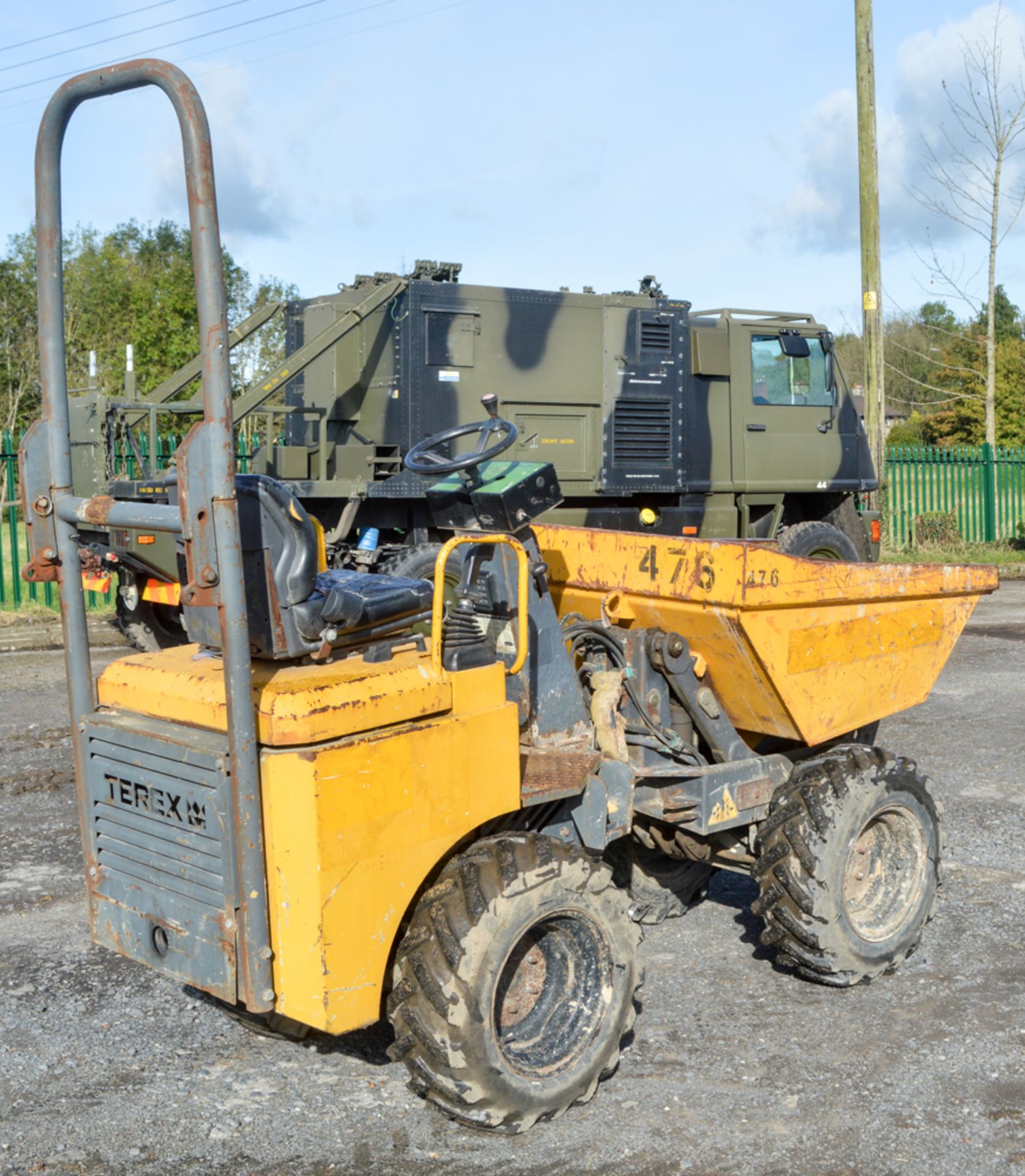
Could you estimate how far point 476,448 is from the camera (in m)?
3.95

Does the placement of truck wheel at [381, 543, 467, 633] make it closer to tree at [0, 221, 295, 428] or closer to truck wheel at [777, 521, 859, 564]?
truck wheel at [777, 521, 859, 564]

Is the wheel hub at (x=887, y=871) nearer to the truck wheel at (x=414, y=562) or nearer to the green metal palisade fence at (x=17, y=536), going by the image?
the truck wheel at (x=414, y=562)

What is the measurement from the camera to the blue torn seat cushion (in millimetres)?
3344

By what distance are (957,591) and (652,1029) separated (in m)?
2.06

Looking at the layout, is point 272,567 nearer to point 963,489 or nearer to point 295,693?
point 295,693

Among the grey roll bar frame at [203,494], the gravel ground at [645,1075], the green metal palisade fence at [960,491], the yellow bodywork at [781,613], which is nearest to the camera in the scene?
the grey roll bar frame at [203,494]

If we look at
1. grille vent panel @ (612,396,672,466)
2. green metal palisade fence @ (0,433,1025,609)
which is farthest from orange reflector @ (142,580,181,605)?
A: green metal palisade fence @ (0,433,1025,609)

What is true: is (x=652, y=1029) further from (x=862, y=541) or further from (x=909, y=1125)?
(x=862, y=541)

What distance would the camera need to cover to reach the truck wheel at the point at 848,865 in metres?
4.25

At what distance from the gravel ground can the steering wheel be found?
179 cm

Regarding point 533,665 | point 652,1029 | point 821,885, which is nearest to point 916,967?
point 821,885

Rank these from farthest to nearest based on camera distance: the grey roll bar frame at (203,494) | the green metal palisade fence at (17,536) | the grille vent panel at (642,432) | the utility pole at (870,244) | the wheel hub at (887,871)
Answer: the utility pole at (870,244)
the green metal palisade fence at (17,536)
the grille vent panel at (642,432)
the wheel hub at (887,871)
the grey roll bar frame at (203,494)

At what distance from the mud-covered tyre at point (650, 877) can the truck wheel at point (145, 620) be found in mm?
5831

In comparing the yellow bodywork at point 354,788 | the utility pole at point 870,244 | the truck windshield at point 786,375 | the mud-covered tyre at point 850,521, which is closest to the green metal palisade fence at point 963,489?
the utility pole at point 870,244
